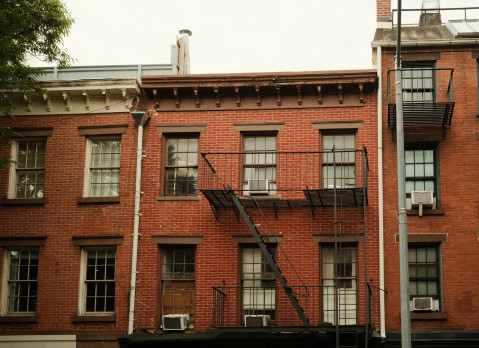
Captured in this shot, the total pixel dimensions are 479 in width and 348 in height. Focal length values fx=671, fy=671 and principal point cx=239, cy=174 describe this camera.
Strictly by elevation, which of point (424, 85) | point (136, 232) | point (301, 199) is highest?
point (424, 85)

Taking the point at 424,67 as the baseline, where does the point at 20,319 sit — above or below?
below

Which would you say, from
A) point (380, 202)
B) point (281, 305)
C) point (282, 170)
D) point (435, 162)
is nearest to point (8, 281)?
point (281, 305)

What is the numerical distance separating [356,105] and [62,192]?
850 centimetres

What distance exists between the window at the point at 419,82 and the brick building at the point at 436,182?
0.03 metres

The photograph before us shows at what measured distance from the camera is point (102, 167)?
62.1ft

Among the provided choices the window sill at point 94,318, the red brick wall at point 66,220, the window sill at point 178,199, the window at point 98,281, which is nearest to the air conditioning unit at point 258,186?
the window sill at point 178,199

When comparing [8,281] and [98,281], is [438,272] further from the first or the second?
[8,281]

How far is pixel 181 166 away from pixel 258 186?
243 cm

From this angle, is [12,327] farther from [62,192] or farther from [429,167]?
[429,167]

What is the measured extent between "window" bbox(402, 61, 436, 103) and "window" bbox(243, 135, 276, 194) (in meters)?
3.88

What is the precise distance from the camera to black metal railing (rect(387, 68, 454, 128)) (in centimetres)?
1723

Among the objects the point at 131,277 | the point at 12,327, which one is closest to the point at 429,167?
the point at 131,277

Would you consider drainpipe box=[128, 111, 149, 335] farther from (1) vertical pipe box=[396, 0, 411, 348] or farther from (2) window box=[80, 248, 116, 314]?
(1) vertical pipe box=[396, 0, 411, 348]

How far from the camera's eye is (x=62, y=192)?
18781 mm
